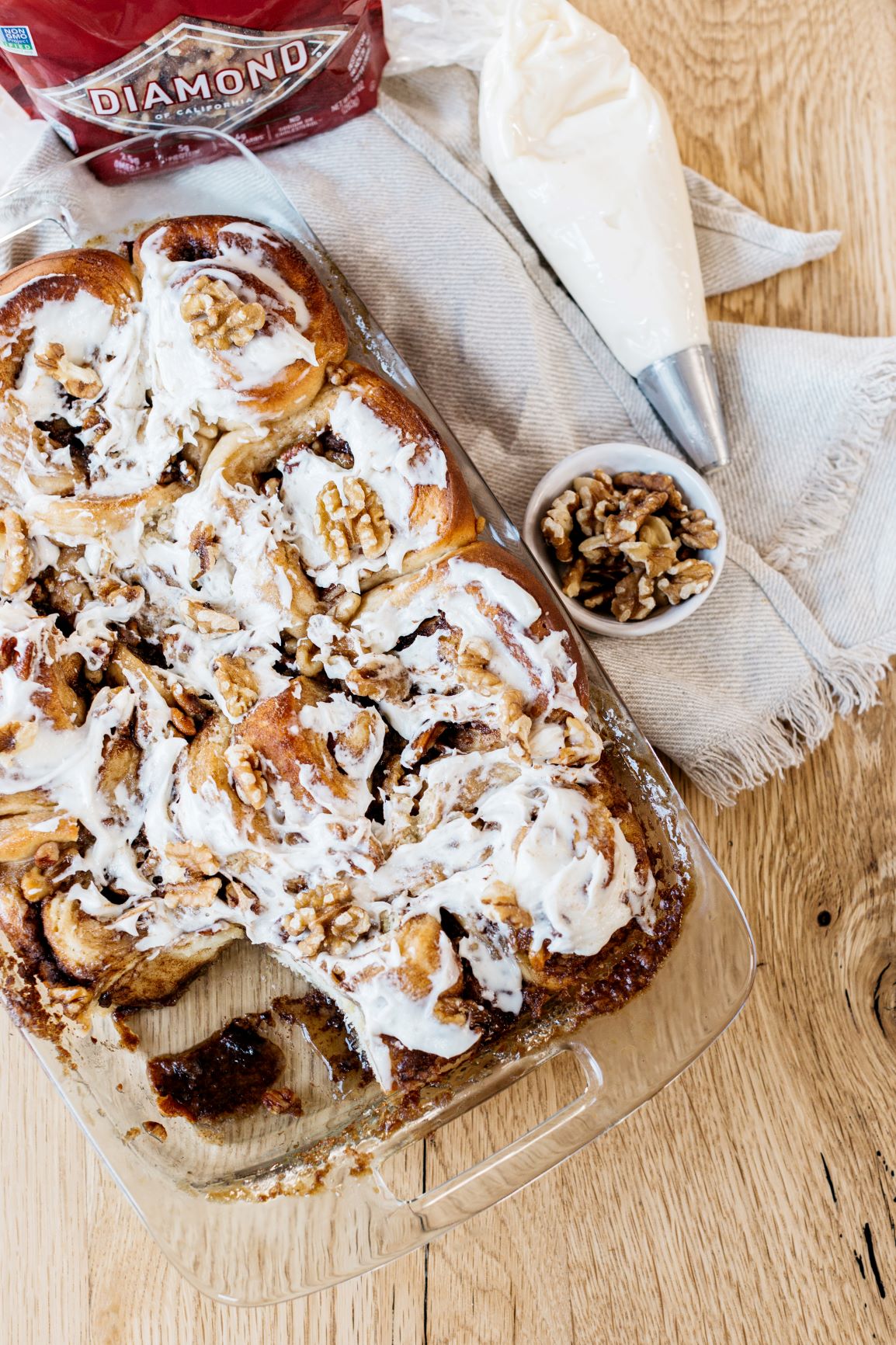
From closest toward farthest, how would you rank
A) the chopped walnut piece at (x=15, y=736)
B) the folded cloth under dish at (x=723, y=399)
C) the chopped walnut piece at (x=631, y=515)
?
the chopped walnut piece at (x=15, y=736), the chopped walnut piece at (x=631, y=515), the folded cloth under dish at (x=723, y=399)

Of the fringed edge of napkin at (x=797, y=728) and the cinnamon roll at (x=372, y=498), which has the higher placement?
the cinnamon roll at (x=372, y=498)

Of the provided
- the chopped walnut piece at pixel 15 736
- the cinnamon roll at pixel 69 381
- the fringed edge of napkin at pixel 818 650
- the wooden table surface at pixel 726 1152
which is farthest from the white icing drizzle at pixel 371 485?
the wooden table surface at pixel 726 1152

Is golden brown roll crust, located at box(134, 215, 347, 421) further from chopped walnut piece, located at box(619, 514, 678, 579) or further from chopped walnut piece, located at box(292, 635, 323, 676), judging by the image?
chopped walnut piece, located at box(619, 514, 678, 579)

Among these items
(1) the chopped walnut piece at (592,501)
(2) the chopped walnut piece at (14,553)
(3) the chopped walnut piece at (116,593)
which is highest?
(2) the chopped walnut piece at (14,553)

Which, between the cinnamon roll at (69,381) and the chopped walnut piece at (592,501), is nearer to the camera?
the cinnamon roll at (69,381)

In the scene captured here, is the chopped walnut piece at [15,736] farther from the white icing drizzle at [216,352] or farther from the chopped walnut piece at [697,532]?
the chopped walnut piece at [697,532]

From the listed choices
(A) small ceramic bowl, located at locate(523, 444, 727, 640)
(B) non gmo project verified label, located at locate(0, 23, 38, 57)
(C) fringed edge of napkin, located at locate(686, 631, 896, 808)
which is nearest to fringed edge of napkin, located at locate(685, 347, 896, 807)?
(C) fringed edge of napkin, located at locate(686, 631, 896, 808)

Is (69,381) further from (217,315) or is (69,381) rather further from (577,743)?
(577,743)

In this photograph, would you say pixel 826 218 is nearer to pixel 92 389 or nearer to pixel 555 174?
pixel 555 174
